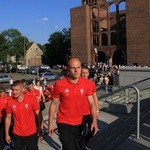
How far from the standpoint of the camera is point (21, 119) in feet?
20.6

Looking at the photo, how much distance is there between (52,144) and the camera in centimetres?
871

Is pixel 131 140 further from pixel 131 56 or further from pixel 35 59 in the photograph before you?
pixel 35 59

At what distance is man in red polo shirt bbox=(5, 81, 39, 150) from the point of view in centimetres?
629

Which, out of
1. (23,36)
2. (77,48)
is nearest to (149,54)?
(77,48)

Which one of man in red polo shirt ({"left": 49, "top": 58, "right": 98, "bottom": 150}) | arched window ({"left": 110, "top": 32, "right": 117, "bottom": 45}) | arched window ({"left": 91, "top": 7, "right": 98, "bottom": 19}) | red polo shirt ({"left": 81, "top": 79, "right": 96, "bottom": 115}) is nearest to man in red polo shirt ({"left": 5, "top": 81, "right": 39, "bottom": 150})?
man in red polo shirt ({"left": 49, "top": 58, "right": 98, "bottom": 150})

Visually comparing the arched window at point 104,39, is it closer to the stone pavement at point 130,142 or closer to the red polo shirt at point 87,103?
the stone pavement at point 130,142

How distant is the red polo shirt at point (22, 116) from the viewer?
20.6 ft

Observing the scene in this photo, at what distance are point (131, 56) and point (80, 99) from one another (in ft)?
240

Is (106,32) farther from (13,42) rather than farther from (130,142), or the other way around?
(130,142)

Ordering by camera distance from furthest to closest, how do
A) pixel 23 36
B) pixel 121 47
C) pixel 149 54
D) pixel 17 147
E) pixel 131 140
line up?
pixel 23 36, pixel 121 47, pixel 149 54, pixel 131 140, pixel 17 147

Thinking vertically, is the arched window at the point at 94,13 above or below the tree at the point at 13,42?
above

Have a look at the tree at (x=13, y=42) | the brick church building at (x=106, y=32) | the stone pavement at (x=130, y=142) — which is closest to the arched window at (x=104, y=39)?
the brick church building at (x=106, y=32)

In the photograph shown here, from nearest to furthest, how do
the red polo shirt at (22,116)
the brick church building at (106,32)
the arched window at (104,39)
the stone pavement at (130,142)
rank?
the red polo shirt at (22,116)
the stone pavement at (130,142)
the brick church building at (106,32)
the arched window at (104,39)

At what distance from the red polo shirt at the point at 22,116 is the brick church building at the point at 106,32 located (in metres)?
71.8
